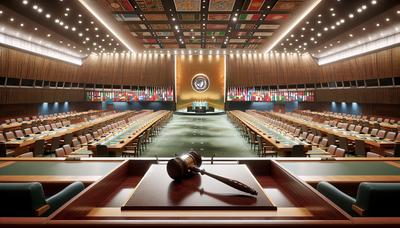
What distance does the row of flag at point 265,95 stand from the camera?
2494 cm

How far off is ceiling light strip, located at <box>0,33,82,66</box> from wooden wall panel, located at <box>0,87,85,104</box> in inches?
96.9

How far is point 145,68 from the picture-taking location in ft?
88.5

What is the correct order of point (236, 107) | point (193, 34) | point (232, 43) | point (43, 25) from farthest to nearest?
point (236, 107) → point (232, 43) → point (193, 34) → point (43, 25)

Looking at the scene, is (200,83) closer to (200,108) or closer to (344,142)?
(200,108)

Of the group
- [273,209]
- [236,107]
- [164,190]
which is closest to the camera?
Answer: [273,209]

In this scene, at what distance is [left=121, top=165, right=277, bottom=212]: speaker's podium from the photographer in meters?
1.41

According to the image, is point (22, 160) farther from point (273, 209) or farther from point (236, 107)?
point (236, 107)

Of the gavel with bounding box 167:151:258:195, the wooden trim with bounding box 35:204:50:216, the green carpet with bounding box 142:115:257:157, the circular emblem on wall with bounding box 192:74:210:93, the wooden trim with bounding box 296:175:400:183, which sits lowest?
the green carpet with bounding box 142:115:257:157

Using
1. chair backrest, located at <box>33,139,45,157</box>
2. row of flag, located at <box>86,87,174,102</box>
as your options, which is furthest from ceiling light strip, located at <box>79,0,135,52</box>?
chair backrest, located at <box>33,139,45,157</box>

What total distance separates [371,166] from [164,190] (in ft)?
7.34

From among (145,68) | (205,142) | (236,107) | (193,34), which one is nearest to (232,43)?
(193,34)

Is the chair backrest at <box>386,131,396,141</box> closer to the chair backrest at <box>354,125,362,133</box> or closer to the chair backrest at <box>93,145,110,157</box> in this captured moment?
the chair backrest at <box>354,125,362,133</box>

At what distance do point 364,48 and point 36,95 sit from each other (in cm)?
2149

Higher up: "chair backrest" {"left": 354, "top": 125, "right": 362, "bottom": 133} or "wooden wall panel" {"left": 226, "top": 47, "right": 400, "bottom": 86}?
"wooden wall panel" {"left": 226, "top": 47, "right": 400, "bottom": 86}
